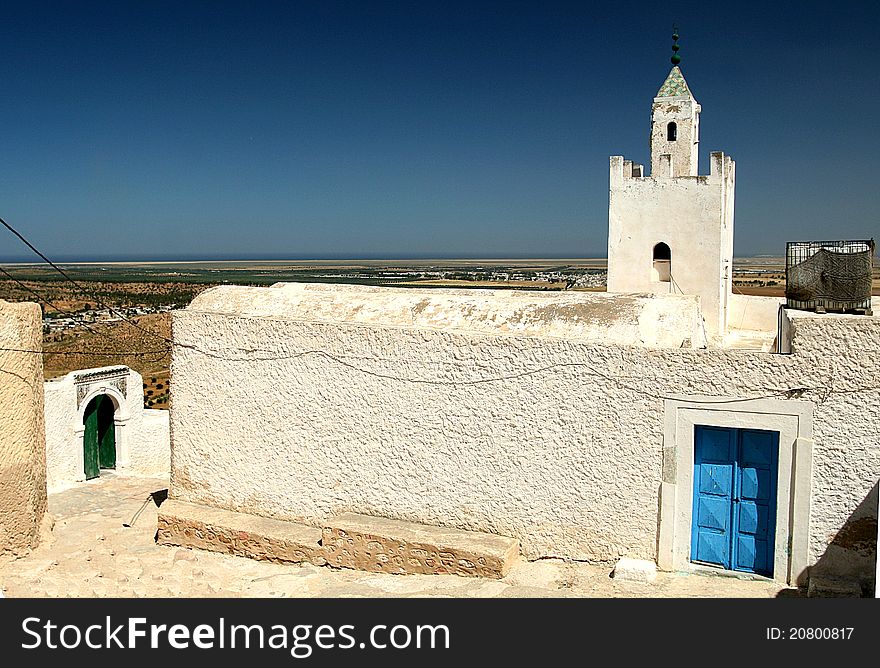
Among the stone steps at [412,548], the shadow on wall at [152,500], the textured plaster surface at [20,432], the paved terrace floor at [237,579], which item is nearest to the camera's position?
the paved terrace floor at [237,579]

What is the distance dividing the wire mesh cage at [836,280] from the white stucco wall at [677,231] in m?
5.92

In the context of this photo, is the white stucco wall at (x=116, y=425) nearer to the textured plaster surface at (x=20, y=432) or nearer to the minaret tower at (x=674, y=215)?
the textured plaster surface at (x=20, y=432)

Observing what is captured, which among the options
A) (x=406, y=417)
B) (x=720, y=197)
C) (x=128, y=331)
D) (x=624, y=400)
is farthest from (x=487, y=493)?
Result: (x=128, y=331)

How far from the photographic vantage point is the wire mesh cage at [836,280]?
22.0 feet

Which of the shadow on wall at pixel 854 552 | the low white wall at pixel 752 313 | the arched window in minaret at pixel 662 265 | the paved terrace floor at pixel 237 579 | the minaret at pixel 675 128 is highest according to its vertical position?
the minaret at pixel 675 128

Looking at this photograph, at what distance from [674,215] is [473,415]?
853 centimetres

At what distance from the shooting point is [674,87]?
1304 cm

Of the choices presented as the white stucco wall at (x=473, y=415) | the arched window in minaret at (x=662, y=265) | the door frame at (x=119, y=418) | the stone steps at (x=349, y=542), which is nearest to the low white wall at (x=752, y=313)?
the arched window in minaret at (x=662, y=265)

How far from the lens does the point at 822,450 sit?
18.0 ft

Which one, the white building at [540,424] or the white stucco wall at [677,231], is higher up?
the white stucco wall at [677,231]

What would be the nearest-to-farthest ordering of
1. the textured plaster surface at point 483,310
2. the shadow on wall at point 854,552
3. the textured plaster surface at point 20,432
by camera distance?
the shadow on wall at point 854,552 → the textured plaster surface at point 483,310 → the textured plaster surface at point 20,432

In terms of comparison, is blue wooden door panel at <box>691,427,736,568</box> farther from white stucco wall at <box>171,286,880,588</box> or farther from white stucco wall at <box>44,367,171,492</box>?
white stucco wall at <box>44,367,171,492</box>

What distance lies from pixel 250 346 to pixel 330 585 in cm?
253

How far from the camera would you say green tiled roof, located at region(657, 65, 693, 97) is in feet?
42.5
